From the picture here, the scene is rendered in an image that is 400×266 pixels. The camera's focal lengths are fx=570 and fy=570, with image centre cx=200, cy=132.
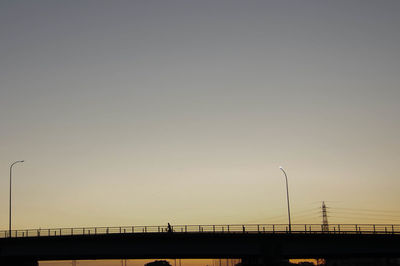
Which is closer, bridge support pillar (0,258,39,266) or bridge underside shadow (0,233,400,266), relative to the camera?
bridge underside shadow (0,233,400,266)

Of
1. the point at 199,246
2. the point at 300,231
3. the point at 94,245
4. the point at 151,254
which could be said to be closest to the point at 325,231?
the point at 300,231

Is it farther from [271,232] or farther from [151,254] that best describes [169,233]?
[271,232]

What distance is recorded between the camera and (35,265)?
358ft

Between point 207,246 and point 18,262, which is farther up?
point 207,246

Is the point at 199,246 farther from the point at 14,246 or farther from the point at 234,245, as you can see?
the point at 14,246

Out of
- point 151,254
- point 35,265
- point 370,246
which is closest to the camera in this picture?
point 370,246

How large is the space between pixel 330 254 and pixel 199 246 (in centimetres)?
2026

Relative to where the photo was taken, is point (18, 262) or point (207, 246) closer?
point (207, 246)

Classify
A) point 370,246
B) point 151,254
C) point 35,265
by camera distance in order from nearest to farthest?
point 370,246, point 151,254, point 35,265

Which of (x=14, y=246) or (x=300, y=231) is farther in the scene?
(x=14, y=246)

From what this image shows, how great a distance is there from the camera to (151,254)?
92250mm

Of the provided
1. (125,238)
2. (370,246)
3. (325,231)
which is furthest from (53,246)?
(370,246)

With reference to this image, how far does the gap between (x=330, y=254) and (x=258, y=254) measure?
36.0 ft

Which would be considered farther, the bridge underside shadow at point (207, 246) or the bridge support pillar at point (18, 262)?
the bridge support pillar at point (18, 262)
